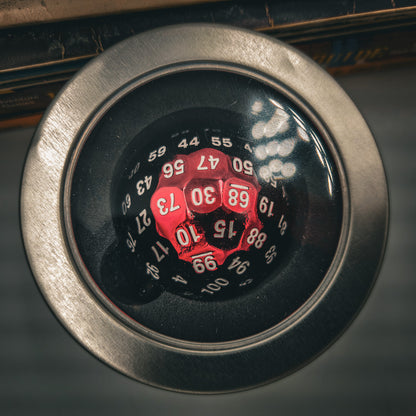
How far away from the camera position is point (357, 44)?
2.14 ft

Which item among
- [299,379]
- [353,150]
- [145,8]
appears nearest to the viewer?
[353,150]

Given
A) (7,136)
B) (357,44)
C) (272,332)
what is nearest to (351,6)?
(357,44)

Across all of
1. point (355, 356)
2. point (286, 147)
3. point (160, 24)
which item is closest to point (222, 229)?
point (286, 147)

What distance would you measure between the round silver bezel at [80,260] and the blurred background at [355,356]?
393 mm

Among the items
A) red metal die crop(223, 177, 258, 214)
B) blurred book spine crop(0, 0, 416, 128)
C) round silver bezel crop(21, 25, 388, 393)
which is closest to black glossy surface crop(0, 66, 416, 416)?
blurred book spine crop(0, 0, 416, 128)

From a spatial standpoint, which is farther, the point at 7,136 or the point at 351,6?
the point at 7,136

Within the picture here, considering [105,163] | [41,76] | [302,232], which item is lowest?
[302,232]

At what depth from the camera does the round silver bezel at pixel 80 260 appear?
17.5 inches

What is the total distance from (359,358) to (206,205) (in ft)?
2.07

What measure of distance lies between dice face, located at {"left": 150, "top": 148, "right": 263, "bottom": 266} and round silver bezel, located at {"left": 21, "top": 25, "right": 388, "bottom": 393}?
12 centimetres

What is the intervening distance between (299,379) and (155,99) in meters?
0.71

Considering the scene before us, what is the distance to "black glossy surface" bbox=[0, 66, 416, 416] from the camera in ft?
2.60

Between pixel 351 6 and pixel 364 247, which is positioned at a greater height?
pixel 351 6

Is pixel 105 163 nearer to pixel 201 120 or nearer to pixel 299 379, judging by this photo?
pixel 201 120
